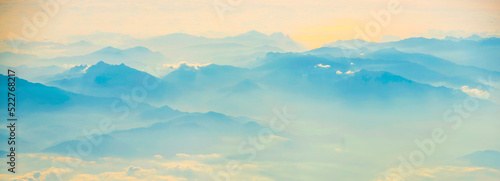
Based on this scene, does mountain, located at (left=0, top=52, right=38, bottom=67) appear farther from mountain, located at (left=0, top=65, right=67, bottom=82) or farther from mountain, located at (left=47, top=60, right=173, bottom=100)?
mountain, located at (left=47, top=60, right=173, bottom=100)

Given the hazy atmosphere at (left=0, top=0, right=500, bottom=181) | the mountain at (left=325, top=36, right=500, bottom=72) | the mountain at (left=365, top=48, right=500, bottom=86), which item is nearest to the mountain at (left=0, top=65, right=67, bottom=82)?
the hazy atmosphere at (left=0, top=0, right=500, bottom=181)

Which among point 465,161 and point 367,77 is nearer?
point 465,161

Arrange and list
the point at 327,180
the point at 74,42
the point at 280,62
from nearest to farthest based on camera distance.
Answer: the point at 327,180, the point at 74,42, the point at 280,62

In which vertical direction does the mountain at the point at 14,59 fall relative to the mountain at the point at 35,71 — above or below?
above

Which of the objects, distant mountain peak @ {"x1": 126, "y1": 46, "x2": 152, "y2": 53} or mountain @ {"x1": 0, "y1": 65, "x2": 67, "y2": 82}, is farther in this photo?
distant mountain peak @ {"x1": 126, "y1": 46, "x2": 152, "y2": 53}

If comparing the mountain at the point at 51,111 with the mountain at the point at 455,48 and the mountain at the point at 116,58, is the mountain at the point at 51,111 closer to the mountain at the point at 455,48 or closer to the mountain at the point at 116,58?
the mountain at the point at 116,58

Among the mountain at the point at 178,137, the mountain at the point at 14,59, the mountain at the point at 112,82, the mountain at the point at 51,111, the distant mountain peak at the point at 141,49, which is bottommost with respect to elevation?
the mountain at the point at 178,137

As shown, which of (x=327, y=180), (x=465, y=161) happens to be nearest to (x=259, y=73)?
(x=327, y=180)

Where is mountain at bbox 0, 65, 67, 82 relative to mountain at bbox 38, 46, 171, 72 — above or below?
below

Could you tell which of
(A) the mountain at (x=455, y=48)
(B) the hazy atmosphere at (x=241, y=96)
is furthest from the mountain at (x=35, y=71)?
(A) the mountain at (x=455, y=48)

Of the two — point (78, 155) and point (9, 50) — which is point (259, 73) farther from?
point (9, 50)

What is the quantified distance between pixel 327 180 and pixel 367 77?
8.69 ft

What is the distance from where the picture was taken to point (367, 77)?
30.8 ft

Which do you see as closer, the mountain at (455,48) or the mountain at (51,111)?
the mountain at (51,111)
